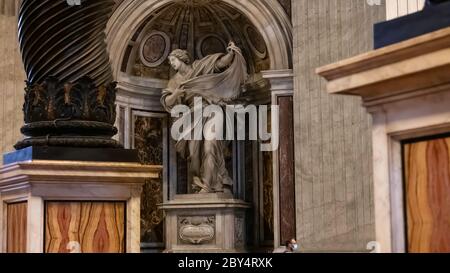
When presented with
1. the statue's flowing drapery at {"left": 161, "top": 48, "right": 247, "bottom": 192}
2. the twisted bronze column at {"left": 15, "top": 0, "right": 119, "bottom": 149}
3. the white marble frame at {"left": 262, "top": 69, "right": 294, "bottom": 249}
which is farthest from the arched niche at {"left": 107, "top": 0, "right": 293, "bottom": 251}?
the twisted bronze column at {"left": 15, "top": 0, "right": 119, "bottom": 149}

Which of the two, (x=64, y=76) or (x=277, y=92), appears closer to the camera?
(x=64, y=76)

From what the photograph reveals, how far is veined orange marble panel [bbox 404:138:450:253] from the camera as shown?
6.70 feet

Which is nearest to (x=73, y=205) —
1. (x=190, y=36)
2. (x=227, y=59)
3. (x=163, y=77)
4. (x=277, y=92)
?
(x=277, y=92)

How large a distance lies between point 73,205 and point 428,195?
72.7 inches

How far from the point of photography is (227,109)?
11.5 m

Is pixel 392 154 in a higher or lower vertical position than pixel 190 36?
lower

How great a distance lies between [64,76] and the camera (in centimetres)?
381

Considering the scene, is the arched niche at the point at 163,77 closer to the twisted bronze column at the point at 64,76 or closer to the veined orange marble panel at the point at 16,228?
the twisted bronze column at the point at 64,76

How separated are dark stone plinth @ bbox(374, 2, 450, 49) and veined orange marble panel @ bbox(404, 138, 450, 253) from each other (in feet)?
0.82

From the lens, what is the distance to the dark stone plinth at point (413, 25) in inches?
81.6

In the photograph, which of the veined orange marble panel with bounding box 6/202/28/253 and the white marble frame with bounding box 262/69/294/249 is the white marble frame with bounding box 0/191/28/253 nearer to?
the veined orange marble panel with bounding box 6/202/28/253

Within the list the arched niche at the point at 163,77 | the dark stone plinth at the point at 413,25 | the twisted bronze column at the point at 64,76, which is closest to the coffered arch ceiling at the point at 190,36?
the arched niche at the point at 163,77

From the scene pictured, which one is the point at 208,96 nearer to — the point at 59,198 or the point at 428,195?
the point at 59,198

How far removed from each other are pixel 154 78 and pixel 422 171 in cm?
1025
